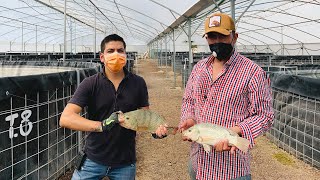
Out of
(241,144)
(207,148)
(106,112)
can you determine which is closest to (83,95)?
(106,112)

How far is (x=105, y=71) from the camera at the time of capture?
89.8 inches

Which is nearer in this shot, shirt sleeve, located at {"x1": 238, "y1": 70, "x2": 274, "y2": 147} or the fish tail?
shirt sleeve, located at {"x1": 238, "y1": 70, "x2": 274, "y2": 147}

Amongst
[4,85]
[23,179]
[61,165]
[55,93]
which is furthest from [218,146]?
[61,165]

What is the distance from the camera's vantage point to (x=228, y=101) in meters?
1.83

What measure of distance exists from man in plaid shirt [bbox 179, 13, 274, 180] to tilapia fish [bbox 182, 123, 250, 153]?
34 millimetres

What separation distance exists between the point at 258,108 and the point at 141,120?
70 cm

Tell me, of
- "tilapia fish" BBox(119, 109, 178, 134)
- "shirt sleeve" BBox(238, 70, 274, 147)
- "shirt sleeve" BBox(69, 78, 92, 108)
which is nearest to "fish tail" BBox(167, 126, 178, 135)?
"tilapia fish" BBox(119, 109, 178, 134)

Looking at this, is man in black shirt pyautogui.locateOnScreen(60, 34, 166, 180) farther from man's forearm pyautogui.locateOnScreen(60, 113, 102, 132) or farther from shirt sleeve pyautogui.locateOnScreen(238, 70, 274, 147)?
shirt sleeve pyautogui.locateOnScreen(238, 70, 274, 147)

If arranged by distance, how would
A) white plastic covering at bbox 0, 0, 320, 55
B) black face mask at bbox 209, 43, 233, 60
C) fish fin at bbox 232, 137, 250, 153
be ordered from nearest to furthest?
1. fish fin at bbox 232, 137, 250, 153
2. black face mask at bbox 209, 43, 233, 60
3. white plastic covering at bbox 0, 0, 320, 55

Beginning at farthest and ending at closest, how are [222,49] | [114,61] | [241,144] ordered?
[114,61] < [222,49] < [241,144]

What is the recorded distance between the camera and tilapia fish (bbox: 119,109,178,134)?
6.34 ft

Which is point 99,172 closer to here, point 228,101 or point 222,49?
point 228,101

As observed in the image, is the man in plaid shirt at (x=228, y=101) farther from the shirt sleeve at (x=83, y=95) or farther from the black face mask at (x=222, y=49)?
the shirt sleeve at (x=83, y=95)

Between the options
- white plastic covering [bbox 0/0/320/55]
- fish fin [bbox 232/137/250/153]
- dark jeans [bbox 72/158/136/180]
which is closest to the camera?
fish fin [bbox 232/137/250/153]
